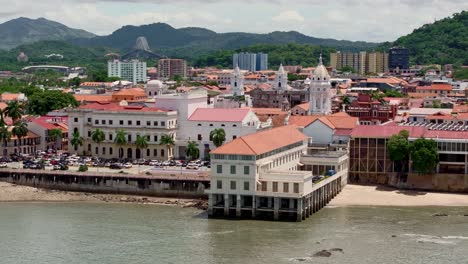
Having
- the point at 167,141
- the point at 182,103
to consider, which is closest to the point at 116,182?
the point at 167,141

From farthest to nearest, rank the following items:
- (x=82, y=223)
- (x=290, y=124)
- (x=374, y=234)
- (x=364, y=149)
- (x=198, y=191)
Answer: (x=290, y=124) < (x=364, y=149) < (x=198, y=191) < (x=82, y=223) < (x=374, y=234)

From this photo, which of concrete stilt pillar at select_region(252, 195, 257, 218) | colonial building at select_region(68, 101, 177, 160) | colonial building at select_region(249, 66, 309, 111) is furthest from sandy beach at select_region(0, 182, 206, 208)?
colonial building at select_region(249, 66, 309, 111)

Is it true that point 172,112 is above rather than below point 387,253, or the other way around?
above

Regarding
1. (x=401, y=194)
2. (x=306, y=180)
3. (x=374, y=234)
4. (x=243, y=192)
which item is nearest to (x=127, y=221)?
(x=243, y=192)

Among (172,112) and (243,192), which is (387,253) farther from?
(172,112)

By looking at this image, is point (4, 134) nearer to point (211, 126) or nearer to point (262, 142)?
point (211, 126)

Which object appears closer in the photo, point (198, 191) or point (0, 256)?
point (0, 256)
